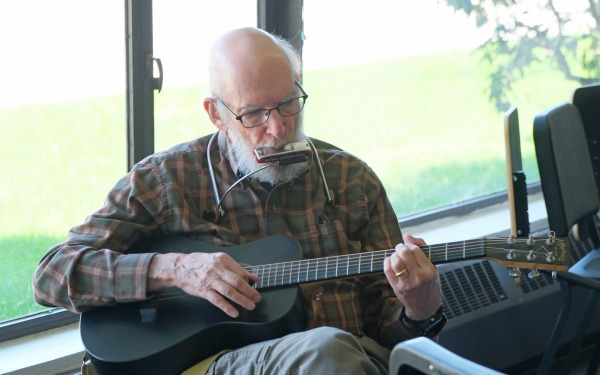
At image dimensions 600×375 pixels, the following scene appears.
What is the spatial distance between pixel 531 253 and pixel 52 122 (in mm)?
1451

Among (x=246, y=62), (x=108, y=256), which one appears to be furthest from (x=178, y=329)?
(x=246, y=62)

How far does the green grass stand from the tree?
0.08 m

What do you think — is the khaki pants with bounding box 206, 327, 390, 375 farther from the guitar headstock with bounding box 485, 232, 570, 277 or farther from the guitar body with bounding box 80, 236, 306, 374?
the guitar headstock with bounding box 485, 232, 570, 277

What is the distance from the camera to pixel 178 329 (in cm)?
184

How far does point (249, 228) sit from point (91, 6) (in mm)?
897

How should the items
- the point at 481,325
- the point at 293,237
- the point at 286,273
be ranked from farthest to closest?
1. the point at 481,325
2. the point at 293,237
3. the point at 286,273

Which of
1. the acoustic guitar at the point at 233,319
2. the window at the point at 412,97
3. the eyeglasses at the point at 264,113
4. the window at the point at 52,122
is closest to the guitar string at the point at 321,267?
the acoustic guitar at the point at 233,319

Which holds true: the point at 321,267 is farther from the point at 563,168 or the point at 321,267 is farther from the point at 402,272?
the point at 563,168

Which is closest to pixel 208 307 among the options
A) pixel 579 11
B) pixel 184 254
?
pixel 184 254

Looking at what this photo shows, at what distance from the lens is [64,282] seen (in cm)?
191

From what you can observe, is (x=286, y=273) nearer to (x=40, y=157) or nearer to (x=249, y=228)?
(x=249, y=228)

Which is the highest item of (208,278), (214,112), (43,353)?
(214,112)

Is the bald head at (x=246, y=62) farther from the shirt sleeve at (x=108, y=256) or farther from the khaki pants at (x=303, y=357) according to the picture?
the khaki pants at (x=303, y=357)

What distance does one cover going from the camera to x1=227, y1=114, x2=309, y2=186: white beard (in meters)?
2.02
